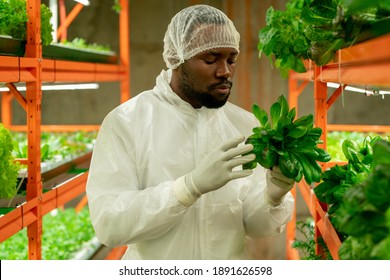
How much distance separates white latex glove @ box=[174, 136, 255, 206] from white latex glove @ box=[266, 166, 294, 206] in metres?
0.11

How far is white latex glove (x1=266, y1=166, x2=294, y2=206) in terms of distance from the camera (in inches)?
97.4

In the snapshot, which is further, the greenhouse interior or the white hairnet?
the white hairnet

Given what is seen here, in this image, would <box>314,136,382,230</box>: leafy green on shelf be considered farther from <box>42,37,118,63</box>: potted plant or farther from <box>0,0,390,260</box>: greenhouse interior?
<box>42,37,118,63</box>: potted plant

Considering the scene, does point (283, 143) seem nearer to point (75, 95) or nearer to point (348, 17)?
point (348, 17)

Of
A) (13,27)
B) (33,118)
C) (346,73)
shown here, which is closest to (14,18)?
(13,27)

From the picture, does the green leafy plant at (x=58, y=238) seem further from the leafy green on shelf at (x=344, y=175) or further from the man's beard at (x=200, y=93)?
the leafy green on shelf at (x=344, y=175)

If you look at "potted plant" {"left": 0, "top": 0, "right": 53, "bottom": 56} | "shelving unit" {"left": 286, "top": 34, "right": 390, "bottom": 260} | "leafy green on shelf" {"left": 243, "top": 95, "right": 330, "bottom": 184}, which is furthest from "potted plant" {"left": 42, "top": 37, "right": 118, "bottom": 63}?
"leafy green on shelf" {"left": 243, "top": 95, "right": 330, "bottom": 184}

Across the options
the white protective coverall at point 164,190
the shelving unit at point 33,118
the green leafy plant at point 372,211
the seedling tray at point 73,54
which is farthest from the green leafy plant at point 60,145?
the green leafy plant at point 372,211

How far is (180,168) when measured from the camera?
9.22 ft

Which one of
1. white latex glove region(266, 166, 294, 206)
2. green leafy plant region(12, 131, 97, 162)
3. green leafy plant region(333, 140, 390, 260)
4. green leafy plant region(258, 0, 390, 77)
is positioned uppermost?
green leafy plant region(258, 0, 390, 77)

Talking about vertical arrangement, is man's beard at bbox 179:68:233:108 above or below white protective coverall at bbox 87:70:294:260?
above

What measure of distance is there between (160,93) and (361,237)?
1.64m

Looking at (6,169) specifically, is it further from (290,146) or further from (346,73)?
(346,73)

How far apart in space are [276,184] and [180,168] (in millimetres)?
497
